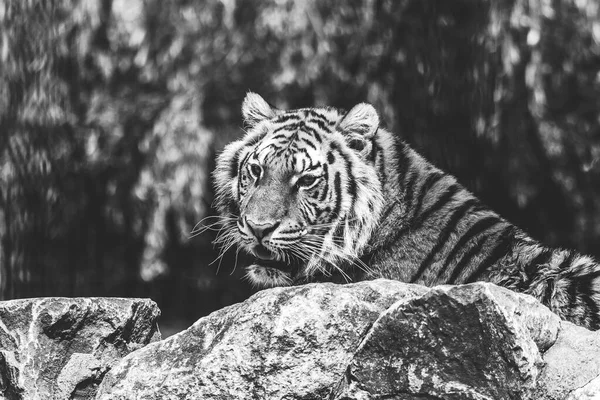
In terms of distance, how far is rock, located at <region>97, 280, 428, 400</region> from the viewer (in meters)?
2.77

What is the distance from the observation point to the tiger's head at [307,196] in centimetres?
368

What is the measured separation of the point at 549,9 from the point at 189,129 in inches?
94.8

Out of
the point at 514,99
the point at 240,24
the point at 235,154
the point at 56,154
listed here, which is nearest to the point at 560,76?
the point at 514,99

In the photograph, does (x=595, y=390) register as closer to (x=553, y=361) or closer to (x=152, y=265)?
(x=553, y=361)

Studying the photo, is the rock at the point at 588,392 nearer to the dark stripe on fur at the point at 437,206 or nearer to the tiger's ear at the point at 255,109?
the dark stripe on fur at the point at 437,206

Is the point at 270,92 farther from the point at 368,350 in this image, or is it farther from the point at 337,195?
the point at 368,350

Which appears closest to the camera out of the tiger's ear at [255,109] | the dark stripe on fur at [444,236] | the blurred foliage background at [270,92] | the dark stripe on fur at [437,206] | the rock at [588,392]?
the rock at [588,392]

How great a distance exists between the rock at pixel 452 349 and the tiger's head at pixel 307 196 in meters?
1.07

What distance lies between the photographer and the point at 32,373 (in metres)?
3.38

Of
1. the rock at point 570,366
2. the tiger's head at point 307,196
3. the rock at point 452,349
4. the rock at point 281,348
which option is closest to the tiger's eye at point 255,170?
the tiger's head at point 307,196

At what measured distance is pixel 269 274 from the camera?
3.81m

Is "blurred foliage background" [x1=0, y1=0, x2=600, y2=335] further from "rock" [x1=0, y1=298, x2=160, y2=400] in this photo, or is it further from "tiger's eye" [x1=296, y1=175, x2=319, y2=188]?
"rock" [x1=0, y1=298, x2=160, y2=400]

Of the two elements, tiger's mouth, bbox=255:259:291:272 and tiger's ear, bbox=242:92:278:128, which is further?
tiger's ear, bbox=242:92:278:128

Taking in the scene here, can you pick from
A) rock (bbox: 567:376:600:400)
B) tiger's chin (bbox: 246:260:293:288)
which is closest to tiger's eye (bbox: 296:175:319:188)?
tiger's chin (bbox: 246:260:293:288)
